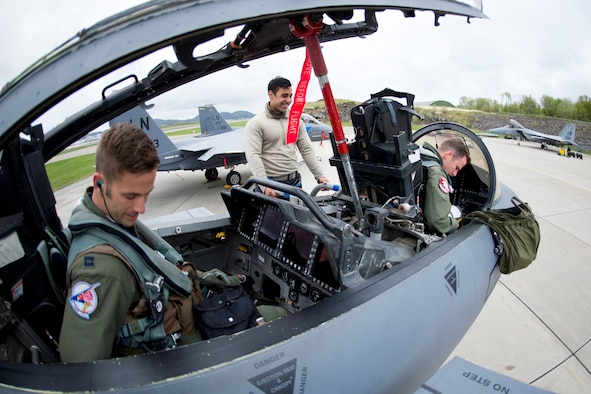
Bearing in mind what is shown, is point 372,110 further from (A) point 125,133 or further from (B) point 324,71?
(A) point 125,133

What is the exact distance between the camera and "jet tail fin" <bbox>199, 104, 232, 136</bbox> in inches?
472

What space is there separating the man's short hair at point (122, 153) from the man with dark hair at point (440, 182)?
185cm

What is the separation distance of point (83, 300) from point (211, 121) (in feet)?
38.4

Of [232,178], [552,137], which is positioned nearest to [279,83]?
[232,178]

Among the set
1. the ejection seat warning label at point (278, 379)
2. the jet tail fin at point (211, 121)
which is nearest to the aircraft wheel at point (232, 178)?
the jet tail fin at point (211, 121)

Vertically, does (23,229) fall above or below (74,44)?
below

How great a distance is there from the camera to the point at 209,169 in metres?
8.96

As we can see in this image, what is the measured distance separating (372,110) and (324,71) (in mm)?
551

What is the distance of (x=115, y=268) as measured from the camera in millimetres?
1056

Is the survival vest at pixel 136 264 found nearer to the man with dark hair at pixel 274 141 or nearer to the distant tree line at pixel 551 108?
the man with dark hair at pixel 274 141

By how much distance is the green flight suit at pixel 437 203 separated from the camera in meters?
2.19

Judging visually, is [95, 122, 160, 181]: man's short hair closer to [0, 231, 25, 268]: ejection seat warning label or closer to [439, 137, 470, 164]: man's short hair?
[0, 231, 25, 268]: ejection seat warning label

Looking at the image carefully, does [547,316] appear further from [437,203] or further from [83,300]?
[83,300]

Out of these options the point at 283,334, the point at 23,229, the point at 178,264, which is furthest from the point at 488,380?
the point at 23,229
